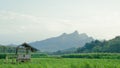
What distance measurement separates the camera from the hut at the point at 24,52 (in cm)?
3623

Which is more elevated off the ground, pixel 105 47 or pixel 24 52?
pixel 105 47

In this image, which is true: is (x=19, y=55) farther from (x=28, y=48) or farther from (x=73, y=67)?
(x=73, y=67)

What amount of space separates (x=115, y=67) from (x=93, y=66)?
1.38 metres

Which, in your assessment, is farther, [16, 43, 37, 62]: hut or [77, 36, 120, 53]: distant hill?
[77, 36, 120, 53]: distant hill

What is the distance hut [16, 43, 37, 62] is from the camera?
36231 millimetres

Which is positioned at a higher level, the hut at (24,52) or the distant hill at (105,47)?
the distant hill at (105,47)

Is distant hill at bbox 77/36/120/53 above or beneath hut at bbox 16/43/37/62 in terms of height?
above

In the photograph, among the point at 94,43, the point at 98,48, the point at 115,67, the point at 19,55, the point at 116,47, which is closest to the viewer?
the point at 115,67

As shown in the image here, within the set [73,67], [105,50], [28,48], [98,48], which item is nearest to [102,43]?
[98,48]

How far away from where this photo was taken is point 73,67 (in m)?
18.8

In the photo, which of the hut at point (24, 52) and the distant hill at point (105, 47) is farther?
the distant hill at point (105, 47)

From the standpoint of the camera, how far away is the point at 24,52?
39844 millimetres

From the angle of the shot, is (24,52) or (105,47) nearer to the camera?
(24,52)

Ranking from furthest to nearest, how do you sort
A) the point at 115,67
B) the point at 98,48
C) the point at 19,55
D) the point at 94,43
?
the point at 94,43 < the point at 98,48 < the point at 19,55 < the point at 115,67
